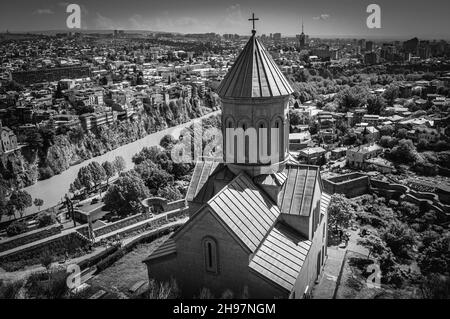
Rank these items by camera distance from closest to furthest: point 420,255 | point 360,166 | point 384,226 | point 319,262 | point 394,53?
point 319,262 < point 420,255 < point 384,226 < point 360,166 < point 394,53

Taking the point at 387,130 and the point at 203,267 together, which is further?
the point at 387,130

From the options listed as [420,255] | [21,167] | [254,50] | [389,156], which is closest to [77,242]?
[254,50]

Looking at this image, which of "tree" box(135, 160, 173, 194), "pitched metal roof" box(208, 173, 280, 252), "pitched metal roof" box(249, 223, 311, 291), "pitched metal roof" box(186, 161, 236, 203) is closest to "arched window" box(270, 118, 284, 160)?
"pitched metal roof" box(208, 173, 280, 252)

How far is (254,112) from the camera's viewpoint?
32.3ft

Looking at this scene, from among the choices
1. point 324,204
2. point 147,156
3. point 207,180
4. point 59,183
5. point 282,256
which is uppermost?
point 207,180

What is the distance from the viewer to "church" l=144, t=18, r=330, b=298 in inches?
328

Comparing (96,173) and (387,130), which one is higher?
(387,130)

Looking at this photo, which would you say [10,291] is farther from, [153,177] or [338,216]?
[153,177]

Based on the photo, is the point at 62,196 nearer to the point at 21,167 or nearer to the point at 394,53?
the point at 21,167

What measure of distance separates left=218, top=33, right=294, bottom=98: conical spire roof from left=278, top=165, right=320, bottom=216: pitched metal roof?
217cm

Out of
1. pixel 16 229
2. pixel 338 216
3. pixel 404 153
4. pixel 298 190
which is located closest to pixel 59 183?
pixel 16 229

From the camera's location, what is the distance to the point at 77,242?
49.2 feet

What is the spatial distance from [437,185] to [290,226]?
20.7m

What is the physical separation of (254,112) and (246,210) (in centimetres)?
262
